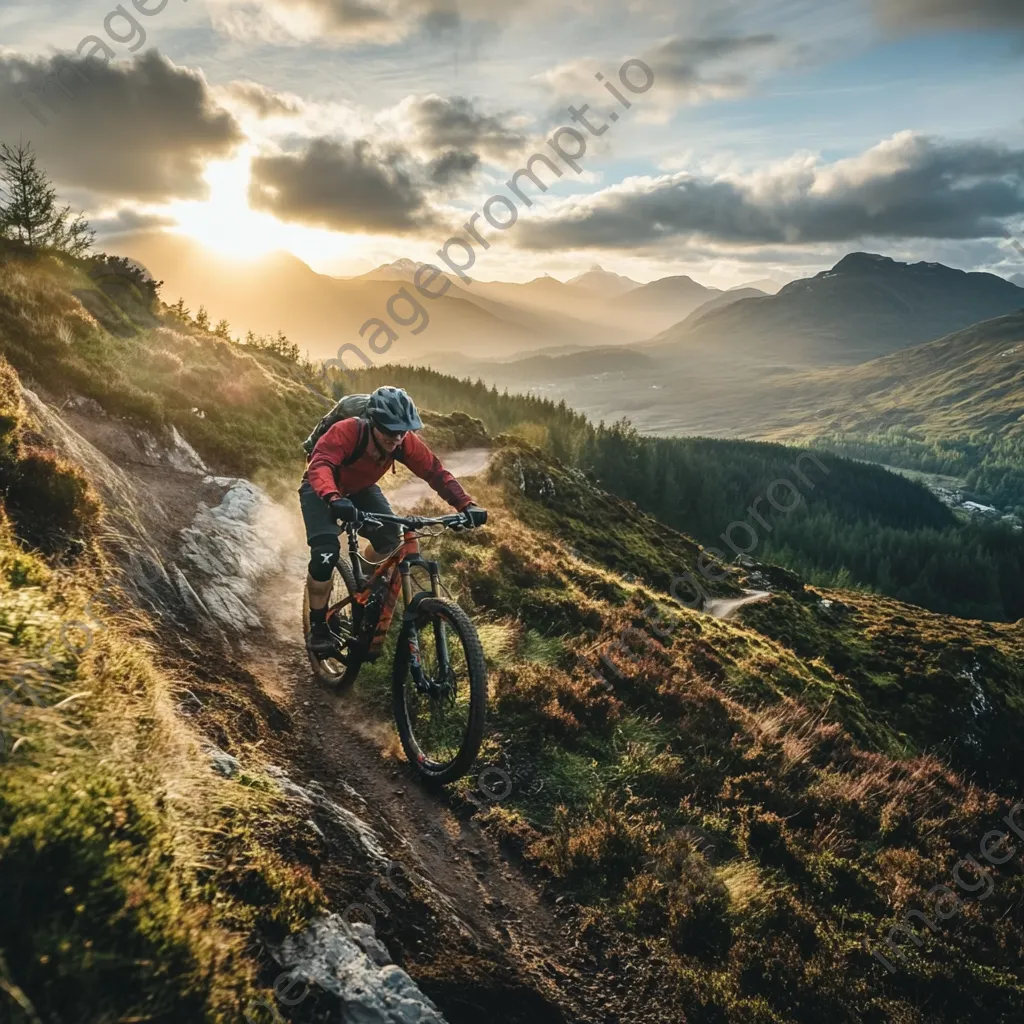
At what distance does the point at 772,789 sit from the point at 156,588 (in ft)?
31.0

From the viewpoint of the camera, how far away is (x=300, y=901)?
177 inches

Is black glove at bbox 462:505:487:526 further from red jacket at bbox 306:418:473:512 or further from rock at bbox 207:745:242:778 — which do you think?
rock at bbox 207:745:242:778

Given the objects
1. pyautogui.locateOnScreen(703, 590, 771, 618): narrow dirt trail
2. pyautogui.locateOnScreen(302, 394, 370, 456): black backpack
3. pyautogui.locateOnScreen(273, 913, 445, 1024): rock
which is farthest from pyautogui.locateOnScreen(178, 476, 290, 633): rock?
pyautogui.locateOnScreen(703, 590, 771, 618): narrow dirt trail

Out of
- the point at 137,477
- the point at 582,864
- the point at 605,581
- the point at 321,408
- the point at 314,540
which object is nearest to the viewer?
the point at 582,864

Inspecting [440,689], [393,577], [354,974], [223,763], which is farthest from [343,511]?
[354,974]

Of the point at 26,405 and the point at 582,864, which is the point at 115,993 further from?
the point at 26,405

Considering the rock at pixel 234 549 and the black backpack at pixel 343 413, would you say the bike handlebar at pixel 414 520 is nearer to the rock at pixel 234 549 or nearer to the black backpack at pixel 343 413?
the black backpack at pixel 343 413

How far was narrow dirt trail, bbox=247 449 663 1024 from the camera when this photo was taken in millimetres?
5480

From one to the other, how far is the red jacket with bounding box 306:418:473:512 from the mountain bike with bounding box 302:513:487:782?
0.63 meters

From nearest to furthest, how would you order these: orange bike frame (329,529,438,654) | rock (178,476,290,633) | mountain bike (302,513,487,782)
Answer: mountain bike (302,513,487,782)
orange bike frame (329,529,438,654)
rock (178,476,290,633)

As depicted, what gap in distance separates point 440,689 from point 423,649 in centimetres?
54

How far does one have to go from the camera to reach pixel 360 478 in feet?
28.6

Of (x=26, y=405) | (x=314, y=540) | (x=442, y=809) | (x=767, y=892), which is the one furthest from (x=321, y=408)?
(x=767, y=892)

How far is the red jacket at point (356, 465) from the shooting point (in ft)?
25.5
